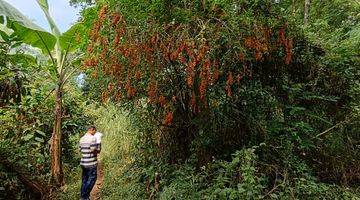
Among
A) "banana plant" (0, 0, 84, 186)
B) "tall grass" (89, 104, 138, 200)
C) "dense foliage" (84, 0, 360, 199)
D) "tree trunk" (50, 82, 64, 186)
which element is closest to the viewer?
"dense foliage" (84, 0, 360, 199)

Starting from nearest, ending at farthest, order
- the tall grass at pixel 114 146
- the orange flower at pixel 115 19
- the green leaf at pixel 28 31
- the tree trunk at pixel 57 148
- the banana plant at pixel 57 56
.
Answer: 1. the orange flower at pixel 115 19
2. the green leaf at pixel 28 31
3. the banana plant at pixel 57 56
4. the tree trunk at pixel 57 148
5. the tall grass at pixel 114 146

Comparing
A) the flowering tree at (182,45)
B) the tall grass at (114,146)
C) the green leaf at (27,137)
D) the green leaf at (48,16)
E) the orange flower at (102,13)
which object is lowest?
the tall grass at (114,146)

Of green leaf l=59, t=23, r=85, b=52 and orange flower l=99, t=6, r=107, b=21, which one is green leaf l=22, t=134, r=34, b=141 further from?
orange flower l=99, t=6, r=107, b=21

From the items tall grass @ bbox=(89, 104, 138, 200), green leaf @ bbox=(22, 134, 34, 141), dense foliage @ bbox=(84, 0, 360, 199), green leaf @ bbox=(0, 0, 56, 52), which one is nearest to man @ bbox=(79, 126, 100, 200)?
tall grass @ bbox=(89, 104, 138, 200)

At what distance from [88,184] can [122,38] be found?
3.64 meters

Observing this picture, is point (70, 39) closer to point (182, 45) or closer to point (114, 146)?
point (182, 45)

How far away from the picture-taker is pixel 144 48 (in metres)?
5.15

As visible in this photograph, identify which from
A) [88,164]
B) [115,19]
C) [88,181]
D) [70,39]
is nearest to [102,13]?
[115,19]

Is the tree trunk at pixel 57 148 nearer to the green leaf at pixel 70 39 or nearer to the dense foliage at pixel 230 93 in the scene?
the green leaf at pixel 70 39

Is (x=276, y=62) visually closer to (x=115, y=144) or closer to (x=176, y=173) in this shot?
(x=176, y=173)

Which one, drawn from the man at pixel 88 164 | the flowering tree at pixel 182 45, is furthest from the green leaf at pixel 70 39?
the flowering tree at pixel 182 45

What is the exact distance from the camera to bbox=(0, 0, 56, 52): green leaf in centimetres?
617

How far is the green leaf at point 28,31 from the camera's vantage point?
617 centimetres

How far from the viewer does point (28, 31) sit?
7.42 meters
